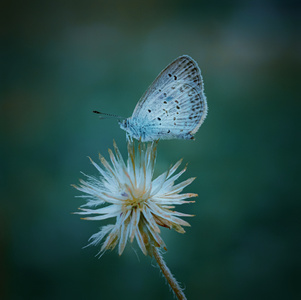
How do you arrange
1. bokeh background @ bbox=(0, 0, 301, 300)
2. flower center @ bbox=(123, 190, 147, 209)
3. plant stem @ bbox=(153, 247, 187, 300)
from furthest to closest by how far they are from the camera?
bokeh background @ bbox=(0, 0, 301, 300)
flower center @ bbox=(123, 190, 147, 209)
plant stem @ bbox=(153, 247, 187, 300)

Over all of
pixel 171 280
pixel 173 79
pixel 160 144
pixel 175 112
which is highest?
pixel 173 79

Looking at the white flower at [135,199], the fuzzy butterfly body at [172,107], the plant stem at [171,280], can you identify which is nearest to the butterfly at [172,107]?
the fuzzy butterfly body at [172,107]

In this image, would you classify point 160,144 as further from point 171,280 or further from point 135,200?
point 171,280

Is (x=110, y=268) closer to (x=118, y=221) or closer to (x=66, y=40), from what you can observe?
(x=118, y=221)

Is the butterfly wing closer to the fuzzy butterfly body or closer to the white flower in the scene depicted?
the fuzzy butterfly body

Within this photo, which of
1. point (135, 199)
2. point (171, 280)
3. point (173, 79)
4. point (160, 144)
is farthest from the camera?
point (160, 144)

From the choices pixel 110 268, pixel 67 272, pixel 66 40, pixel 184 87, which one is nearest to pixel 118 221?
pixel 184 87

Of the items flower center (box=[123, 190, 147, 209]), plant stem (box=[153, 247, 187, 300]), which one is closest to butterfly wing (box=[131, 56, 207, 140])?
flower center (box=[123, 190, 147, 209])

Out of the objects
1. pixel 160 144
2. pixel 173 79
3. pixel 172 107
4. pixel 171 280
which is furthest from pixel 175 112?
pixel 160 144
